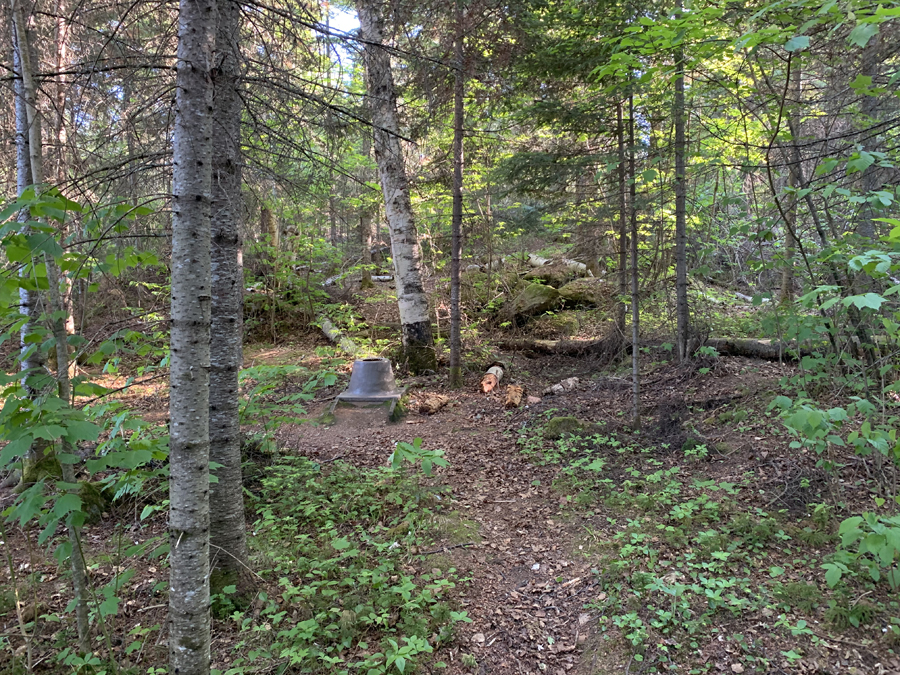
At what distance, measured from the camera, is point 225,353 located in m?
3.03

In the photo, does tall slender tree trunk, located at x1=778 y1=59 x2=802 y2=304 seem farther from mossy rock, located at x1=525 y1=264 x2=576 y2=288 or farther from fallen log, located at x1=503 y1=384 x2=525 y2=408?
mossy rock, located at x1=525 y1=264 x2=576 y2=288

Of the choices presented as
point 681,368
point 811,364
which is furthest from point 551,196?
point 811,364

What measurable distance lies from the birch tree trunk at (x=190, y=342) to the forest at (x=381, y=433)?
0.04 feet

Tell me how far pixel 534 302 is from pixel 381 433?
6.54 meters

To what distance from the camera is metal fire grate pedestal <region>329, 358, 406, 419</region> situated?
7191mm

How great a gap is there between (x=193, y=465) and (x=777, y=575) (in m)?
3.58

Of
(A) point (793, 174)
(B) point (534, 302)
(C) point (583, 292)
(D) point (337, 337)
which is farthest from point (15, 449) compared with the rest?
(C) point (583, 292)

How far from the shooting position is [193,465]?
1996 millimetres

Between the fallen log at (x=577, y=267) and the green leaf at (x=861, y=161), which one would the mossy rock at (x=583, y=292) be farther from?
the green leaf at (x=861, y=161)

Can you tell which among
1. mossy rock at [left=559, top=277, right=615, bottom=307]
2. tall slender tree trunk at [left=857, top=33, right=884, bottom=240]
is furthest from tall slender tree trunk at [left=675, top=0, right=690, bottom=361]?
mossy rock at [left=559, top=277, right=615, bottom=307]

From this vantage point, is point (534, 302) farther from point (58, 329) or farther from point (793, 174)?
point (58, 329)

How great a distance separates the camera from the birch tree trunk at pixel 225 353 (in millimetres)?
2982

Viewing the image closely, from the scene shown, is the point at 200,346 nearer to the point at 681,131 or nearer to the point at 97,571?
the point at 97,571

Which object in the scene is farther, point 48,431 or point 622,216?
point 622,216
